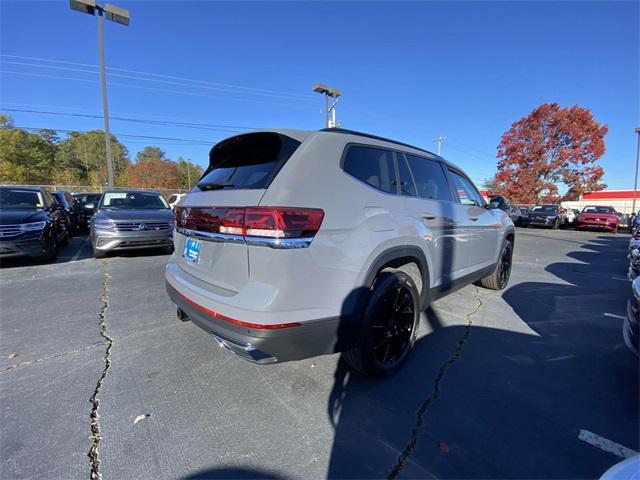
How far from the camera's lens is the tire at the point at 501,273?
4887mm

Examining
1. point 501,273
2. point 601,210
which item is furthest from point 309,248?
point 601,210

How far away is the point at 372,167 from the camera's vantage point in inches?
95.2

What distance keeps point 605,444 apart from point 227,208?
9.01 feet

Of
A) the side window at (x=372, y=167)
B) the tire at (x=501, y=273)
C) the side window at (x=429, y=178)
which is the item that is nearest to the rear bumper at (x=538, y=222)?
the tire at (x=501, y=273)

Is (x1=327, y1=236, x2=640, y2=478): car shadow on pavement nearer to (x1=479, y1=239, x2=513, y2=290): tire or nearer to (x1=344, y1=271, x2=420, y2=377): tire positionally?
(x1=344, y1=271, x2=420, y2=377): tire

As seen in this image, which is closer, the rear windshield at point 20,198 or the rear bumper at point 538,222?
the rear windshield at point 20,198

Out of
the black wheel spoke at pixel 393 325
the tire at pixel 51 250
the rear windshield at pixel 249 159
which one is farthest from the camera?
the tire at pixel 51 250

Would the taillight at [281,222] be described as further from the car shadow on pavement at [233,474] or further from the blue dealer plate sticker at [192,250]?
the car shadow on pavement at [233,474]

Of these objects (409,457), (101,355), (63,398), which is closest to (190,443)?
(63,398)

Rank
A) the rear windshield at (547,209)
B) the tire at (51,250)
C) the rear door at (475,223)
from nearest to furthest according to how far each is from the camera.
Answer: the rear door at (475,223) < the tire at (51,250) < the rear windshield at (547,209)

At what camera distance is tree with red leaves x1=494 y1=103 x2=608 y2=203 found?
80.7 ft

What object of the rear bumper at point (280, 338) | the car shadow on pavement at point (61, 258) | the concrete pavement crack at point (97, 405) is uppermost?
the rear bumper at point (280, 338)

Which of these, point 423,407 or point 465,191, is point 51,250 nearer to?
point 423,407

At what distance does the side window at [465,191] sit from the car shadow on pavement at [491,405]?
1.53m
